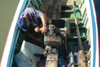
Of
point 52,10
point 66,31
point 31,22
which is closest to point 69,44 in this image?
point 66,31

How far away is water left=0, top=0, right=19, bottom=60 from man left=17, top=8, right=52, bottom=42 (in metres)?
2.56

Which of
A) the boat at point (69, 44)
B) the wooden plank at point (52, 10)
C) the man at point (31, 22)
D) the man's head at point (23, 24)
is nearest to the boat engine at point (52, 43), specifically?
the boat at point (69, 44)

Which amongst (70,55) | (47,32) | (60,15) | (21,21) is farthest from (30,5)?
(70,55)

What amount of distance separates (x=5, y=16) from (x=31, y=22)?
361 centimetres

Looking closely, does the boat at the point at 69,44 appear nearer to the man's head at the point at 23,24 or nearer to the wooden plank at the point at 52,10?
the wooden plank at the point at 52,10

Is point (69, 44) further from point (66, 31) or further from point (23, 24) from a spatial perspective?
point (23, 24)

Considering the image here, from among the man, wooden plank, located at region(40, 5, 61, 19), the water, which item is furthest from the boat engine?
the water

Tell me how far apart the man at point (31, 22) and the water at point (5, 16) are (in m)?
2.56

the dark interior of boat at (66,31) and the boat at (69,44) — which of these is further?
the dark interior of boat at (66,31)

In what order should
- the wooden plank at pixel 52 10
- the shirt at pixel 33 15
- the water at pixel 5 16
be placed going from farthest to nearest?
1. the water at pixel 5 16
2. the wooden plank at pixel 52 10
3. the shirt at pixel 33 15

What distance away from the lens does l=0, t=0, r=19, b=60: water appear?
7.02 m

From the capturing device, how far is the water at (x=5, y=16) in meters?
7.02

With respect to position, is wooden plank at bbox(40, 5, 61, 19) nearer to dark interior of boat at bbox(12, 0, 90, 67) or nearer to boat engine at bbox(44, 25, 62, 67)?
dark interior of boat at bbox(12, 0, 90, 67)

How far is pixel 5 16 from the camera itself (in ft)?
25.5
